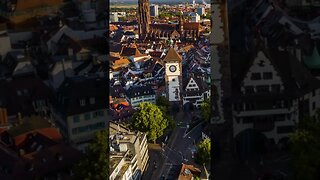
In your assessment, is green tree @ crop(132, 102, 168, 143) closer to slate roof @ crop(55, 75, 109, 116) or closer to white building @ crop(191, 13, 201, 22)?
slate roof @ crop(55, 75, 109, 116)

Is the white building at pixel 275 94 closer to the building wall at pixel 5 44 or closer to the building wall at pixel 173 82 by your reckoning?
the building wall at pixel 5 44

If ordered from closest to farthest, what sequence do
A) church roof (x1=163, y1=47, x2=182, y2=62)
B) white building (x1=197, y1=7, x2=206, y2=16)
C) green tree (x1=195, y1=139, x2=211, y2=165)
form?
1. green tree (x1=195, y1=139, x2=211, y2=165)
2. church roof (x1=163, y1=47, x2=182, y2=62)
3. white building (x1=197, y1=7, x2=206, y2=16)

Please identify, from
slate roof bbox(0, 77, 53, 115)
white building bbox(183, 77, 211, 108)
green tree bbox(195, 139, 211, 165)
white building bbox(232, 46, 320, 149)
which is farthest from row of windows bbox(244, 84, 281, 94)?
white building bbox(183, 77, 211, 108)

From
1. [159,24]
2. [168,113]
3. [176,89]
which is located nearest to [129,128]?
[168,113]

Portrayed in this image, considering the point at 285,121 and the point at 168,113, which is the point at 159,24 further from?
the point at 285,121

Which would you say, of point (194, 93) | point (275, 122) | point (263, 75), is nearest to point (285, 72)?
point (263, 75)

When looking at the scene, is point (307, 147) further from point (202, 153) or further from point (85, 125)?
point (202, 153)
